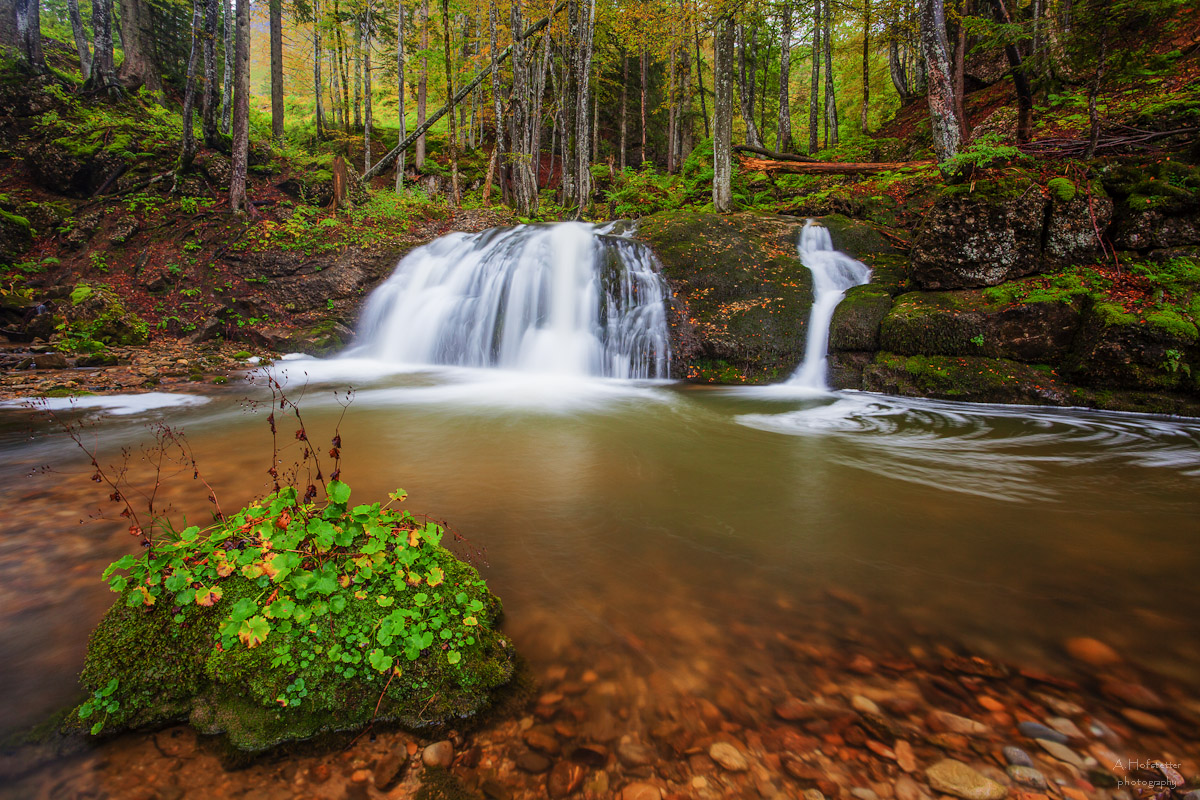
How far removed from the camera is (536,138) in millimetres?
19078

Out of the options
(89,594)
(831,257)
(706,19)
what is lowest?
(89,594)

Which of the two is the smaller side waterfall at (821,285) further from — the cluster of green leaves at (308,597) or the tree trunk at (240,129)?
the tree trunk at (240,129)

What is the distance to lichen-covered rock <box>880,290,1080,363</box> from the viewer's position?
6.86 metres

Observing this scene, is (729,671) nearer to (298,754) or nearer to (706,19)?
(298,754)

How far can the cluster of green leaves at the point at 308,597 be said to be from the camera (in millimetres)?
1759

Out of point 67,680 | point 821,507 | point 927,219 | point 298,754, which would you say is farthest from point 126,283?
point 927,219

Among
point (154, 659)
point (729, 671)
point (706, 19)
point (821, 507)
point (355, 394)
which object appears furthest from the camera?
point (706, 19)

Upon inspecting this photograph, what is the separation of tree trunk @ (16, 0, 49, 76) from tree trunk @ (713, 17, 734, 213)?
1733cm

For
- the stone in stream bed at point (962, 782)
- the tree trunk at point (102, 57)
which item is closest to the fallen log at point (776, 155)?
the stone in stream bed at point (962, 782)

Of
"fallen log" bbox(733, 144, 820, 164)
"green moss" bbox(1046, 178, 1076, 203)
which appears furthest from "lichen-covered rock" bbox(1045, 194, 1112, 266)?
"fallen log" bbox(733, 144, 820, 164)

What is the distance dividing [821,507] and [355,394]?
698 centimetres

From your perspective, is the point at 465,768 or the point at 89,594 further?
the point at 89,594

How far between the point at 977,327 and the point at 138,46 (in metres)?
24.1

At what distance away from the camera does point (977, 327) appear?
23.8ft
